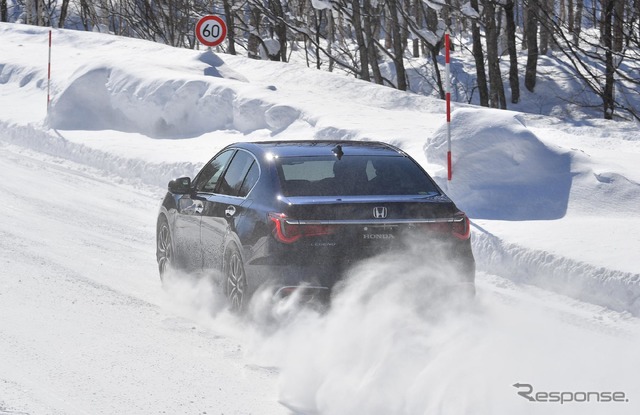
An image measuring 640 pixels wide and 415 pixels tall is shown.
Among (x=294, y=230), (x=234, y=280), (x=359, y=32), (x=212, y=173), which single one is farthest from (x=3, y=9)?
(x=294, y=230)

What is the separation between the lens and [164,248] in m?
9.03

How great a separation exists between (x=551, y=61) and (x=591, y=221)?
2939cm

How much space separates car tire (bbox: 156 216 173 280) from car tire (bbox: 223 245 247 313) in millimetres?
1667

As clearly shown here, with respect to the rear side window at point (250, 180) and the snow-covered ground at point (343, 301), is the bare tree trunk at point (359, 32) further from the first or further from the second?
the rear side window at point (250, 180)

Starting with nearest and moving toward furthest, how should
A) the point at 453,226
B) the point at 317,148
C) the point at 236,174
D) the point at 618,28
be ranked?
the point at 453,226
the point at 317,148
the point at 236,174
the point at 618,28

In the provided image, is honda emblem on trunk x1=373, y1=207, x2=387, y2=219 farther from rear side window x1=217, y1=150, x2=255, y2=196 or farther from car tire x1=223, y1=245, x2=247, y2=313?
rear side window x1=217, y1=150, x2=255, y2=196

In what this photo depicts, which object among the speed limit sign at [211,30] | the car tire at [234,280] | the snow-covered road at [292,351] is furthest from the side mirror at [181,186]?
the speed limit sign at [211,30]

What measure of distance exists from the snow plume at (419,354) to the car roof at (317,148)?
1182 millimetres

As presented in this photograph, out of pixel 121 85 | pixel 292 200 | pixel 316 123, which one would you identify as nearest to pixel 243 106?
pixel 316 123

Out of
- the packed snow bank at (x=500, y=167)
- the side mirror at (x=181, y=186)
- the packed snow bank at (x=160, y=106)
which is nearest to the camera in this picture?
the side mirror at (x=181, y=186)

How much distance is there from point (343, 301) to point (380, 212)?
0.61 m

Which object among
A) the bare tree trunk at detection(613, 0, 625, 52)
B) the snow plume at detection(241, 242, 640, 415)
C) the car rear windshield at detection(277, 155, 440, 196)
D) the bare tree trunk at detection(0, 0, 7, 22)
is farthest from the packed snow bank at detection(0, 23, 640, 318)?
the bare tree trunk at detection(0, 0, 7, 22)

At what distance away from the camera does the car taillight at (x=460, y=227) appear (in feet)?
21.7

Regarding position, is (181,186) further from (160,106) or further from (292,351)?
(160,106)
